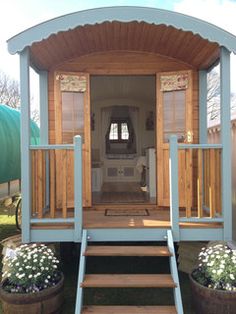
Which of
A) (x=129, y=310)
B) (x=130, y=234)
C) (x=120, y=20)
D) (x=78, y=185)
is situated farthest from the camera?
(x=130, y=234)

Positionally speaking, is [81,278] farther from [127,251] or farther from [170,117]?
[170,117]

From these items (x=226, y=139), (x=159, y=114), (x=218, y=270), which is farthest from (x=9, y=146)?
(x=218, y=270)

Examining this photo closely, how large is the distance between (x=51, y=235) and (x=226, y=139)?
7.58 ft

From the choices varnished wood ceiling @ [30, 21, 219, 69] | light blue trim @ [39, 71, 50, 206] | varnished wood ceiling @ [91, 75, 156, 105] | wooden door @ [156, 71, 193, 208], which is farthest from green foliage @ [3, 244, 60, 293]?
varnished wood ceiling @ [91, 75, 156, 105]

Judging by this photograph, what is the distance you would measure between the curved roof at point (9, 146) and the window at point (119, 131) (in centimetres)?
269

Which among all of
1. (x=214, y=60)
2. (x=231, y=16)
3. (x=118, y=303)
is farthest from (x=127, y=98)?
(x=231, y=16)

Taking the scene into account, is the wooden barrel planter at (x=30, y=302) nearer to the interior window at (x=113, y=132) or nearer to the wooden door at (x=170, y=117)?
the wooden door at (x=170, y=117)

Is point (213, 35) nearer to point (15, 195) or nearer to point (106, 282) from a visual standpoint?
point (106, 282)

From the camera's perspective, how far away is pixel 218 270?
3295 mm

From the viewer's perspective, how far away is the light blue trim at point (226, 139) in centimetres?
376

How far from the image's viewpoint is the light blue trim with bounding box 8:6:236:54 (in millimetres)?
3580

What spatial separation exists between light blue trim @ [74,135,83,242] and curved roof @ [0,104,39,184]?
344 cm

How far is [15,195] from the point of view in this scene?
320 inches

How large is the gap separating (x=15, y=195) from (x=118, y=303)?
504 centimetres
